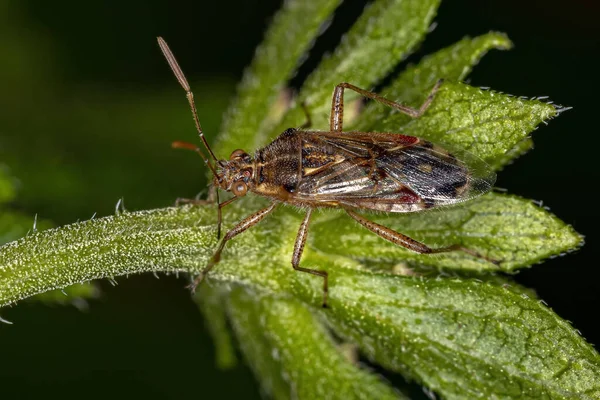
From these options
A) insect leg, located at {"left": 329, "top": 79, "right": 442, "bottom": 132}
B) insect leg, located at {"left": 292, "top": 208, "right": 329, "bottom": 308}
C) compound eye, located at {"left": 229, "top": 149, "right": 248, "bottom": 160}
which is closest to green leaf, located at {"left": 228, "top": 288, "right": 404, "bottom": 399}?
insect leg, located at {"left": 292, "top": 208, "right": 329, "bottom": 308}

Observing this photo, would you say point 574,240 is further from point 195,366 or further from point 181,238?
point 195,366

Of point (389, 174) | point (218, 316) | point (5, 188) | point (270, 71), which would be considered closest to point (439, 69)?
point (389, 174)

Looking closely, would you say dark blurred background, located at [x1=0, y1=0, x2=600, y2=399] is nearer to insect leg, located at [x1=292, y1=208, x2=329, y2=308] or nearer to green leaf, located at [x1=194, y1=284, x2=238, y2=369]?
green leaf, located at [x1=194, y1=284, x2=238, y2=369]

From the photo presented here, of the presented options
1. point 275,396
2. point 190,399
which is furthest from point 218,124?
point 275,396

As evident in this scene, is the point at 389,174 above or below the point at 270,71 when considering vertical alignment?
below

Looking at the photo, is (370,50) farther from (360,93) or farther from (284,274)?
(284,274)

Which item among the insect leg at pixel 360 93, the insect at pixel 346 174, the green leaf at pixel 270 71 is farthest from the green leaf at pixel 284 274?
the green leaf at pixel 270 71
